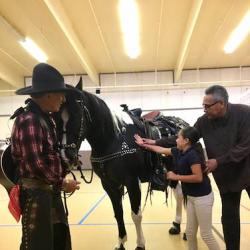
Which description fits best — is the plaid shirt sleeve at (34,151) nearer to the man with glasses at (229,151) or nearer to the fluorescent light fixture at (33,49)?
the man with glasses at (229,151)

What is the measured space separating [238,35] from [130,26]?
3.34 metres

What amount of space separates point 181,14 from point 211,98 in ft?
21.8

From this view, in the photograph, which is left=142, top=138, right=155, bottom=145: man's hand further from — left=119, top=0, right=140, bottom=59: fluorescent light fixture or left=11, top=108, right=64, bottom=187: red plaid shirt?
left=119, top=0, right=140, bottom=59: fluorescent light fixture

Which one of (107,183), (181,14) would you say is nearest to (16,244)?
(107,183)

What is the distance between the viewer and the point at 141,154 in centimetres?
312

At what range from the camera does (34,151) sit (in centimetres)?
160

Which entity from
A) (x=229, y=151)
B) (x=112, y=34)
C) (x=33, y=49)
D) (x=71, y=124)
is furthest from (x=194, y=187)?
(x=33, y=49)

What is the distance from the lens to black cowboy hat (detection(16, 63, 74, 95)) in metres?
1.74

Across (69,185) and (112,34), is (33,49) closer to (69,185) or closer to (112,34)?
(112,34)

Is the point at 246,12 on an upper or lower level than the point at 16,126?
upper

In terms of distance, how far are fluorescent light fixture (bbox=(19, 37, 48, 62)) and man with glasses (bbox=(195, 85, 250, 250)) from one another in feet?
25.6

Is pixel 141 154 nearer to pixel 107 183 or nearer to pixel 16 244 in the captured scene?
pixel 107 183

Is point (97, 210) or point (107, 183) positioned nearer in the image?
point (107, 183)

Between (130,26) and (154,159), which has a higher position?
(130,26)
